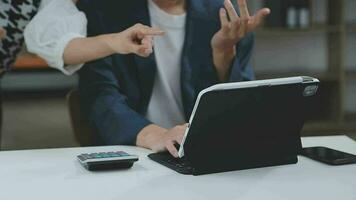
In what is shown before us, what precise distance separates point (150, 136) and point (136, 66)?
32 centimetres

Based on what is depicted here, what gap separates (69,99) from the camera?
1718mm

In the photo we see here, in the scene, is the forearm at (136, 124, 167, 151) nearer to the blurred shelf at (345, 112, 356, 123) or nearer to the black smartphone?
the black smartphone

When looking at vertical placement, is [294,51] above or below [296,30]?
below

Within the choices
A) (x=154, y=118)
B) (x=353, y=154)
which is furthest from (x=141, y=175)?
(x=154, y=118)

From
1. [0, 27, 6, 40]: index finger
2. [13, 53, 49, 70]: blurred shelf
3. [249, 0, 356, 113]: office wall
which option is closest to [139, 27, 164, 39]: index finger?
[0, 27, 6, 40]: index finger

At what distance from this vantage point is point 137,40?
1358 millimetres

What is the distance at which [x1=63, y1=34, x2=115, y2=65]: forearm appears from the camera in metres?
1.47

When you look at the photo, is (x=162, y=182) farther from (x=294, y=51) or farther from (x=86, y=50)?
(x=294, y=51)

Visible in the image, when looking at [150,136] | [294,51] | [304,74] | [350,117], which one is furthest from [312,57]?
[150,136]

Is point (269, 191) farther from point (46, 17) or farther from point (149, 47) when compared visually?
point (46, 17)

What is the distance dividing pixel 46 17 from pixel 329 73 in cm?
276

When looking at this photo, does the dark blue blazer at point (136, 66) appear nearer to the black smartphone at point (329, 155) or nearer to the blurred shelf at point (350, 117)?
the black smartphone at point (329, 155)

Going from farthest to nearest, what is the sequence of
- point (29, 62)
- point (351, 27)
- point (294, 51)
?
point (29, 62) < point (294, 51) < point (351, 27)

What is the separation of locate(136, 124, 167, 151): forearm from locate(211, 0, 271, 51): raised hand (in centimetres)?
31
